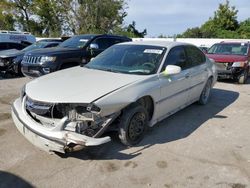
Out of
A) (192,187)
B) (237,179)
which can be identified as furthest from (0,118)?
(237,179)

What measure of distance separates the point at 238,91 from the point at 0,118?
7100mm

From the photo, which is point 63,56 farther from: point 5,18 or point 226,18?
point 5,18

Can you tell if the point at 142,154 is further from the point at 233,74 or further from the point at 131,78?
the point at 233,74

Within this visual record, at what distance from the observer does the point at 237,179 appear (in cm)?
357

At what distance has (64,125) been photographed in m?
3.56

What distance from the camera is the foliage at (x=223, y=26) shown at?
3444 cm

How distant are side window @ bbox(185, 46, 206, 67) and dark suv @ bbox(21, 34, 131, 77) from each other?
348 cm

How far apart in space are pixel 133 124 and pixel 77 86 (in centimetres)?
102

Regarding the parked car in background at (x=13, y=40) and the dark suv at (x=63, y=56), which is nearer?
the dark suv at (x=63, y=56)

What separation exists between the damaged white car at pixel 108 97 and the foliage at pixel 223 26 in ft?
102

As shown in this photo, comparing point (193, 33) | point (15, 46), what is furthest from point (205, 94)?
point (193, 33)

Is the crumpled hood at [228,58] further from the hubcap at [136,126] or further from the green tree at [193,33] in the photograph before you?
the green tree at [193,33]

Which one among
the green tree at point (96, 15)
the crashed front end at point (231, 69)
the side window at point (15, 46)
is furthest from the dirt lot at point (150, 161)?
the green tree at point (96, 15)

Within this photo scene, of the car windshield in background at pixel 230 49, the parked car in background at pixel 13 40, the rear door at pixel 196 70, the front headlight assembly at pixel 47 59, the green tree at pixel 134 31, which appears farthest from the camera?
the green tree at pixel 134 31
